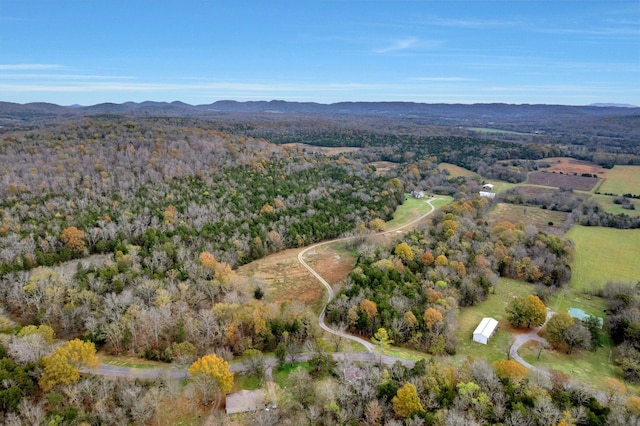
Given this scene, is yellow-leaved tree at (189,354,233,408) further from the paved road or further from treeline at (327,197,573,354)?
the paved road

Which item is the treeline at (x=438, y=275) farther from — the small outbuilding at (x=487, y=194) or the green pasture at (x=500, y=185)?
the green pasture at (x=500, y=185)

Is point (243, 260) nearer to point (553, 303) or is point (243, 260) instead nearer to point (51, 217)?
point (51, 217)

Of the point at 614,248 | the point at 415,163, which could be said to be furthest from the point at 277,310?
the point at 415,163

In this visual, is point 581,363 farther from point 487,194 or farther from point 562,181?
point 562,181

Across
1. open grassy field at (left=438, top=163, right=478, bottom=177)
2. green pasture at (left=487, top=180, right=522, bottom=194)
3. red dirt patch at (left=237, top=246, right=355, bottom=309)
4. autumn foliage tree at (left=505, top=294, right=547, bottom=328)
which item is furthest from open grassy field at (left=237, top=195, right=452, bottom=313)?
open grassy field at (left=438, top=163, right=478, bottom=177)

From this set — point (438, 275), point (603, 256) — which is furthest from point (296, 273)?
point (603, 256)

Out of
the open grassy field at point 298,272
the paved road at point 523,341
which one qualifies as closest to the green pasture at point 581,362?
the paved road at point 523,341
